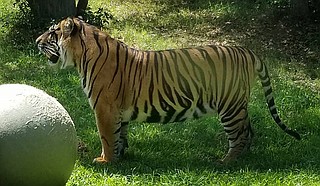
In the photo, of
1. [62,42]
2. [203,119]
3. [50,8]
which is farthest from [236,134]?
[50,8]

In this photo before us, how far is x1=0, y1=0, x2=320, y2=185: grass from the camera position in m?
6.23

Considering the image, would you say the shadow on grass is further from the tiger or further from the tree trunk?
the tiger

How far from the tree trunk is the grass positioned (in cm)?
56

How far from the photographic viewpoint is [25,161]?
4.91m

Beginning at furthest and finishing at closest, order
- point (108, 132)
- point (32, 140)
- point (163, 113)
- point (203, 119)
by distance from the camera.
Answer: point (203, 119) < point (163, 113) < point (108, 132) < point (32, 140)

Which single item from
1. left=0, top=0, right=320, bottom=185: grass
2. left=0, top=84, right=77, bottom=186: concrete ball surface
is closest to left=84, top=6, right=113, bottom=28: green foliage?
left=0, top=0, right=320, bottom=185: grass

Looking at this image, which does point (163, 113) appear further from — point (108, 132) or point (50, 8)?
point (50, 8)

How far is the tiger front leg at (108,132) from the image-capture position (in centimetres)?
678

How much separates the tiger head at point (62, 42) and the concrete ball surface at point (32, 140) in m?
1.72

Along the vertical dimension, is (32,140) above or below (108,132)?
above

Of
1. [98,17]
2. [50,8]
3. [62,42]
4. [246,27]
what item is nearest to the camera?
[62,42]

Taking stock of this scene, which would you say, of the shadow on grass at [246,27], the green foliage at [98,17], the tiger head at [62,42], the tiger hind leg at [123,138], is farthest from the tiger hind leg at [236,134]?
the green foliage at [98,17]

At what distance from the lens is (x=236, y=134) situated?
7.09 m

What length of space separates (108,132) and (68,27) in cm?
116
